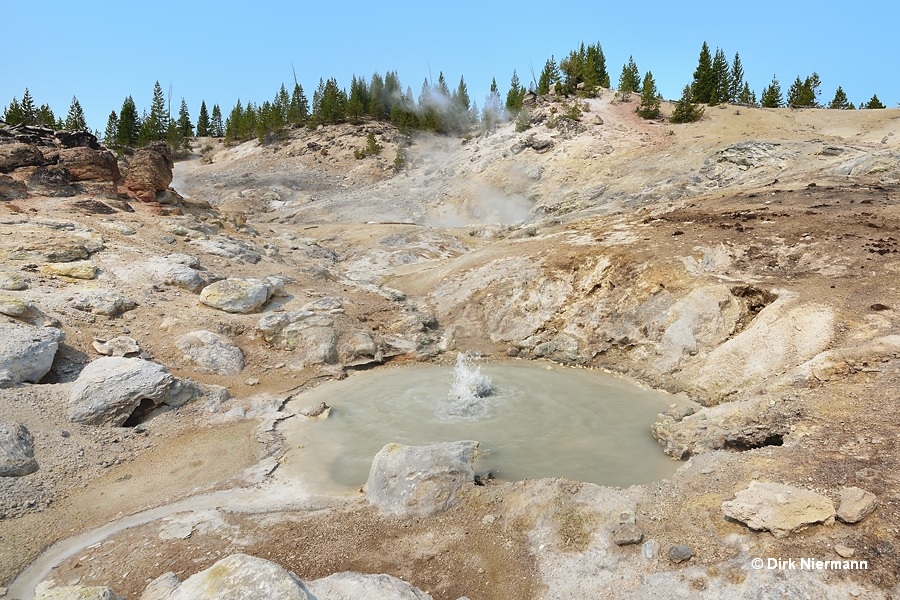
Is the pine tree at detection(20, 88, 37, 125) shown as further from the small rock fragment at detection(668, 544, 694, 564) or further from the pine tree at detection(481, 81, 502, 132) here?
the small rock fragment at detection(668, 544, 694, 564)

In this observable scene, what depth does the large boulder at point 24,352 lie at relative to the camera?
11.1 metres

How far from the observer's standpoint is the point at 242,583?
5.23m

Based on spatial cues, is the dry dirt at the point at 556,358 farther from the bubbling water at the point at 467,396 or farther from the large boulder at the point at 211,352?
the bubbling water at the point at 467,396

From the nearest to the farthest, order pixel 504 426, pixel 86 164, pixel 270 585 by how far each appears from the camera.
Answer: pixel 270 585 → pixel 504 426 → pixel 86 164

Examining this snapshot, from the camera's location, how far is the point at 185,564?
7.09 m

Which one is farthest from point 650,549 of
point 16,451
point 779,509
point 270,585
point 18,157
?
point 18,157

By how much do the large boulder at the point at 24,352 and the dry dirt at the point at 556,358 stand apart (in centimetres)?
48

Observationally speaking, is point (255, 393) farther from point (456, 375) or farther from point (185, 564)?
point (185, 564)

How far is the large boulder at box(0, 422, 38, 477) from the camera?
909 centimetres

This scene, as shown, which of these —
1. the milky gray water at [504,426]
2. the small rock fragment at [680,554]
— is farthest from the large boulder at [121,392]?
the small rock fragment at [680,554]

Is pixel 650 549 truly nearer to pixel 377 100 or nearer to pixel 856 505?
pixel 856 505

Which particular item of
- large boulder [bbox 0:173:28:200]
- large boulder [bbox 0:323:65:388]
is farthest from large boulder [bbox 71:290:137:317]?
large boulder [bbox 0:173:28:200]

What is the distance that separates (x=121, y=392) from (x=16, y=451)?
2.33m

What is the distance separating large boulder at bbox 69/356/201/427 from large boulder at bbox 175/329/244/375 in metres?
1.94
